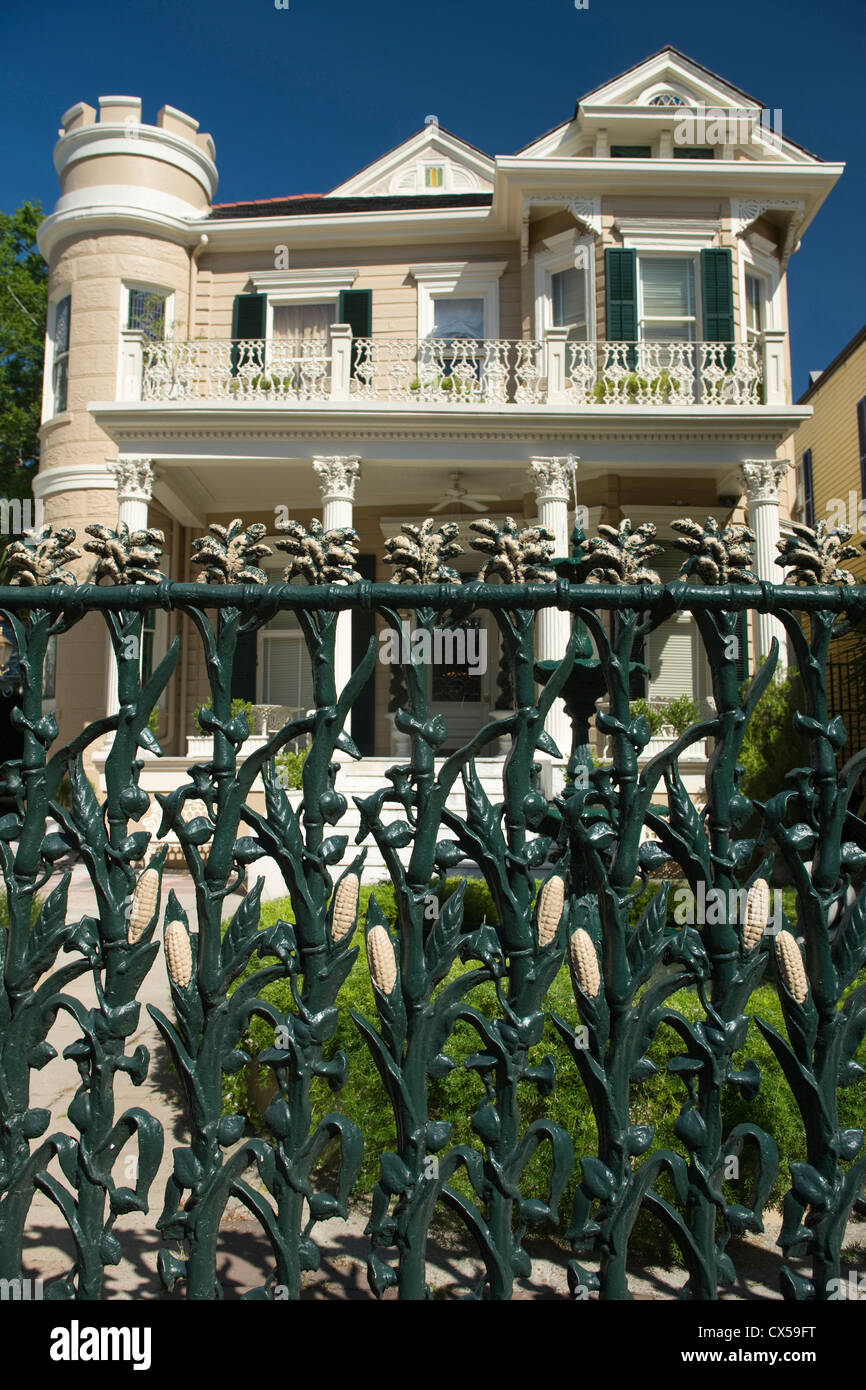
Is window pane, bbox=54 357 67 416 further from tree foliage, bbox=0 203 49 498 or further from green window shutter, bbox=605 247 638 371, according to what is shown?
green window shutter, bbox=605 247 638 371

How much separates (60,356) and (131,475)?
4786mm

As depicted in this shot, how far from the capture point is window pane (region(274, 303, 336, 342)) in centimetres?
1578

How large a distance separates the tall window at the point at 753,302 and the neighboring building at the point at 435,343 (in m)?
0.07

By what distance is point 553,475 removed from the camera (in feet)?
40.1

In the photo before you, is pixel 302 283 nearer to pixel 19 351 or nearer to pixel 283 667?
pixel 283 667

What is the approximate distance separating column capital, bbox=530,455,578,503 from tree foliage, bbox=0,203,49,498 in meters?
15.0

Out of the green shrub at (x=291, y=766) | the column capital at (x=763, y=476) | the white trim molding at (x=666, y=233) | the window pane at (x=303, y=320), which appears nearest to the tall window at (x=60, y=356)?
the window pane at (x=303, y=320)

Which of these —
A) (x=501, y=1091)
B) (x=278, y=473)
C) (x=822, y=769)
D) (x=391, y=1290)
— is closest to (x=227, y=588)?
(x=501, y=1091)

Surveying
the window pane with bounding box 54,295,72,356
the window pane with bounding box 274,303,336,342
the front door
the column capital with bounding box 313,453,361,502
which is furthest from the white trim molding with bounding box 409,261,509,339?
the window pane with bounding box 54,295,72,356

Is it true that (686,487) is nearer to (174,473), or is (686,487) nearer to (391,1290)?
(174,473)

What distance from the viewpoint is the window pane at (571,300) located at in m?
14.3

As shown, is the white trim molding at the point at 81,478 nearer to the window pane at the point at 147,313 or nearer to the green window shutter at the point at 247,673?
the window pane at the point at 147,313

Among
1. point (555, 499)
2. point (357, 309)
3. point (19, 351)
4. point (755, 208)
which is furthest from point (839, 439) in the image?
point (19, 351)
